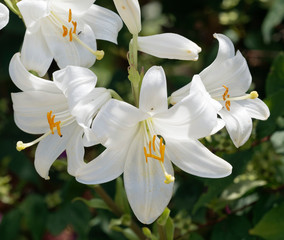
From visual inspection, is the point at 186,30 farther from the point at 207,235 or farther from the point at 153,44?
the point at 153,44

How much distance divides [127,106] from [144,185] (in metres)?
0.18

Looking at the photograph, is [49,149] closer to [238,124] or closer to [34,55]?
[34,55]

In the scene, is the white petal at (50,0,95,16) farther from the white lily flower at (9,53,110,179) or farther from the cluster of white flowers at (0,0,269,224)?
the white lily flower at (9,53,110,179)

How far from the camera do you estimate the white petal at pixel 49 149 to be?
1058mm

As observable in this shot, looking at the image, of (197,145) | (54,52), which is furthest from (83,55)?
(197,145)

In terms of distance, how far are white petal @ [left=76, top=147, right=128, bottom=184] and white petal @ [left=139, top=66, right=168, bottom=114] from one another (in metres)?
0.12

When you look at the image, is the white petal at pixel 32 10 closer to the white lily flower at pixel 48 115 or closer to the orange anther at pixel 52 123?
the white lily flower at pixel 48 115

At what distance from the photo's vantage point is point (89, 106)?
0.92 meters

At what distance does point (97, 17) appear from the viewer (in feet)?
3.65

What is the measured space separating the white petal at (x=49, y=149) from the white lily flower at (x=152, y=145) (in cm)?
13

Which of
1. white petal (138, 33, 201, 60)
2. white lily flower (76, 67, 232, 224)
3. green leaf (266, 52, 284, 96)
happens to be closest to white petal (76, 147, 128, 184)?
white lily flower (76, 67, 232, 224)

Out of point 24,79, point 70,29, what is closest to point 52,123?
point 24,79

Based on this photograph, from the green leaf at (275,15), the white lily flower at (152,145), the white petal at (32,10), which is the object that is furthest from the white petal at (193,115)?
the green leaf at (275,15)

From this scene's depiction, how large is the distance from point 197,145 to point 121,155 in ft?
0.49
